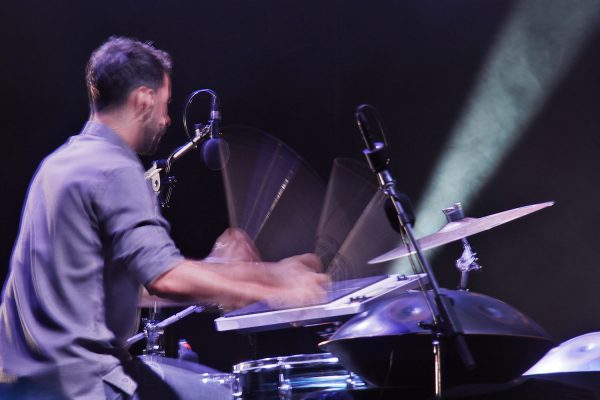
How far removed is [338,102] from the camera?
4656 mm

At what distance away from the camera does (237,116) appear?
4.56 meters

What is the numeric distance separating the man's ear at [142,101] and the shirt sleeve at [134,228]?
31cm

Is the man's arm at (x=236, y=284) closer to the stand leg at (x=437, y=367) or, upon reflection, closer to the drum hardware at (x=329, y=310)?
the stand leg at (x=437, y=367)

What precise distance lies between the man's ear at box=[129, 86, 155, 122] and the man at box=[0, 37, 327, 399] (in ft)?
0.74

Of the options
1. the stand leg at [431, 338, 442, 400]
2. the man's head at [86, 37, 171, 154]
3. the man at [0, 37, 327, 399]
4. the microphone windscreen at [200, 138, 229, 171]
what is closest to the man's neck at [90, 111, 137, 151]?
the man's head at [86, 37, 171, 154]

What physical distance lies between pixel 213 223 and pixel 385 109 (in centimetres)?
124

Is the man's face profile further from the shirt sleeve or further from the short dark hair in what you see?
the shirt sleeve

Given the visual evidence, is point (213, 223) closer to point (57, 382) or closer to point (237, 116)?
point (237, 116)

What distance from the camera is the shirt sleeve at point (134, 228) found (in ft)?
5.30

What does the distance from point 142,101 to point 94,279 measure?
1.80 ft

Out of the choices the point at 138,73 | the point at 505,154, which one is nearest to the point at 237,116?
the point at 505,154

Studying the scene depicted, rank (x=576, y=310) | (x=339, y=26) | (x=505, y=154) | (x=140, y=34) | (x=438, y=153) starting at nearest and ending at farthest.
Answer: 1. (x=576, y=310)
2. (x=505, y=154)
3. (x=438, y=153)
4. (x=140, y=34)
5. (x=339, y=26)

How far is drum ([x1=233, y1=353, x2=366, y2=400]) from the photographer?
2434mm

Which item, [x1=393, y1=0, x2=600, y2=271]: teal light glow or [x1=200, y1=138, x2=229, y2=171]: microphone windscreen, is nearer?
[x1=200, y1=138, x2=229, y2=171]: microphone windscreen
